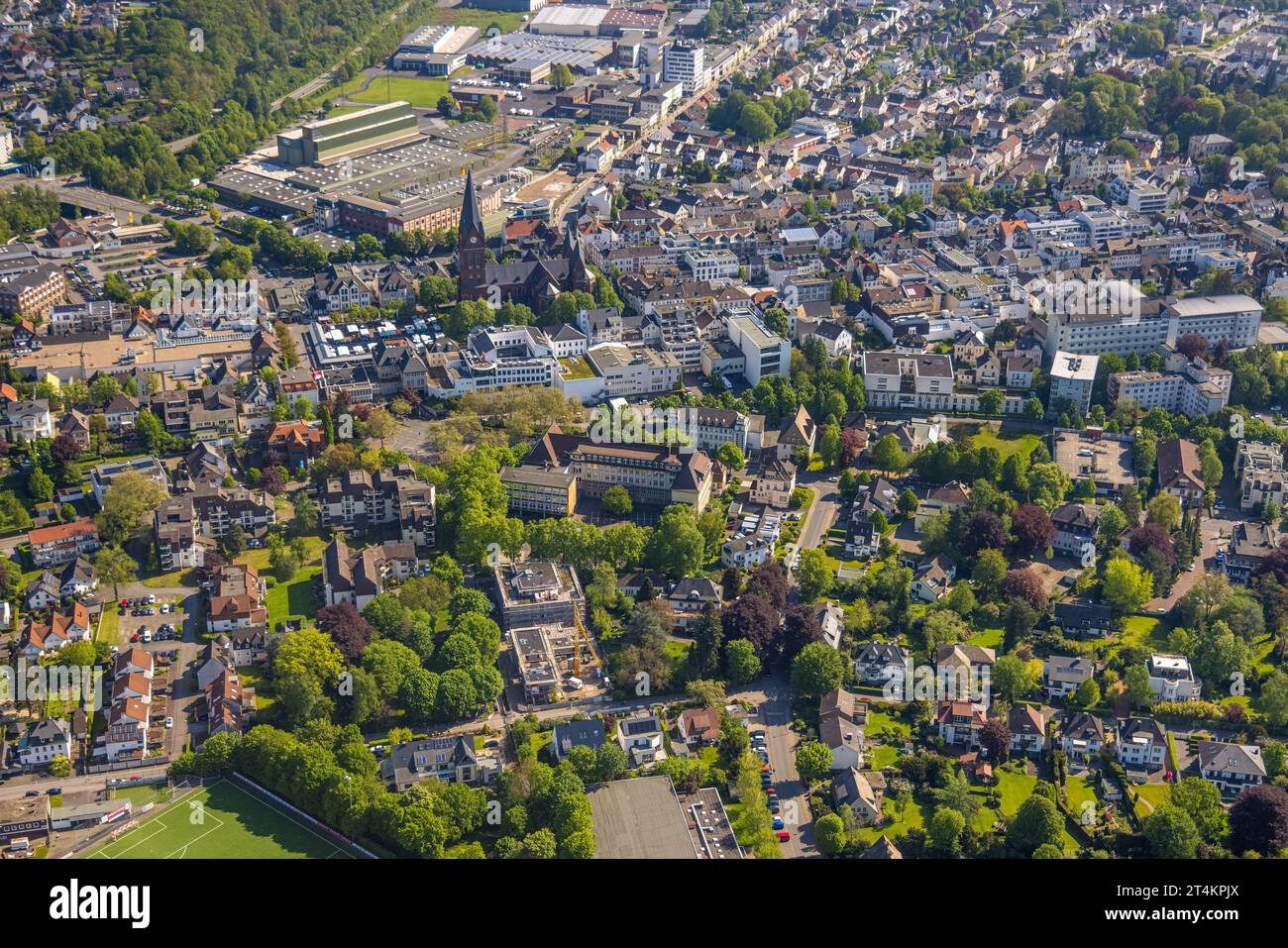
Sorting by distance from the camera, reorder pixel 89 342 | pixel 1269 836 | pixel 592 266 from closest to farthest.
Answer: pixel 1269 836 < pixel 89 342 < pixel 592 266

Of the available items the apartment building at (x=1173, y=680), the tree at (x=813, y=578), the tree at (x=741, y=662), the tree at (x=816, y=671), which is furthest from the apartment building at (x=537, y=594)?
the apartment building at (x=1173, y=680)

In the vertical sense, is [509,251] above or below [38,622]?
above

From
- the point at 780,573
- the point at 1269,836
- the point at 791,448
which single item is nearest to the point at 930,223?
the point at 791,448

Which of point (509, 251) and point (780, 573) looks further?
point (509, 251)

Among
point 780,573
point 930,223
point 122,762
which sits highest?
point 930,223

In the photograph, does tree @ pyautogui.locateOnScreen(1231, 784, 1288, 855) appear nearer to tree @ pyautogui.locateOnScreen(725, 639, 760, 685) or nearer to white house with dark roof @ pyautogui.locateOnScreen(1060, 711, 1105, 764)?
white house with dark roof @ pyautogui.locateOnScreen(1060, 711, 1105, 764)

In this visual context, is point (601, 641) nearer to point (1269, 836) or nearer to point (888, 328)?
point (1269, 836)

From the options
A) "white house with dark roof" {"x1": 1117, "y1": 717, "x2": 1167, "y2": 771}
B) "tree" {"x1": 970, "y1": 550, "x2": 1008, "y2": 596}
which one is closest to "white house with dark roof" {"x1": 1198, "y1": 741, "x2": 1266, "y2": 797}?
"white house with dark roof" {"x1": 1117, "y1": 717, "x2": 1167, "y2": 771}
